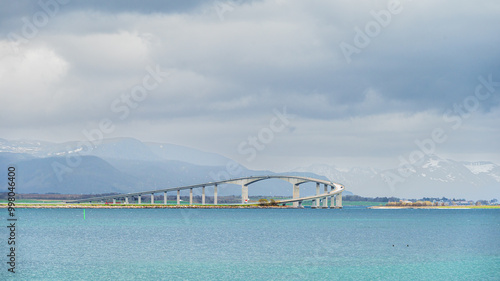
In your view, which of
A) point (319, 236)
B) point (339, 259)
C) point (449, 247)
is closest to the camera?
point (339, 259)

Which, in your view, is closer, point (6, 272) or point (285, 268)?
point (6, 272)

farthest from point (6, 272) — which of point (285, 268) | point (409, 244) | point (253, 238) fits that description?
point (409, 244)

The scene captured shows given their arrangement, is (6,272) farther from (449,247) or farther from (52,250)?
(449,247)

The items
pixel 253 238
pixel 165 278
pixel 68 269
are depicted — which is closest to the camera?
pixel 165 278

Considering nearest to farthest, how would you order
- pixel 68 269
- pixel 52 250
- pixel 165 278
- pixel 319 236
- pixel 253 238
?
1. pixel 165 278
2. pixel 68 269
3. pixel 52 250
4. pixel 253 238
5. pixel 319 236

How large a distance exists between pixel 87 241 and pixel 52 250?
11045mm

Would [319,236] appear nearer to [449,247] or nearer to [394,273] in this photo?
[449,247]

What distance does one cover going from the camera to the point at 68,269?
47281 mm

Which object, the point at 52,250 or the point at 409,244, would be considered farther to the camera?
the point at 409,244

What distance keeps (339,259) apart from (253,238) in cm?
2397

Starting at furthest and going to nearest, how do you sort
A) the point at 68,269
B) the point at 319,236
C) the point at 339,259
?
the point at 319,236 → the point at 339,259 → the point at 68,269

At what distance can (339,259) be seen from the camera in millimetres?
54844

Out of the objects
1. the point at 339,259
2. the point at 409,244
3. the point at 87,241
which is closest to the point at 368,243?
the point at 409,244

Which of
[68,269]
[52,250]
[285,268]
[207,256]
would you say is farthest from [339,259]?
[52,250]
